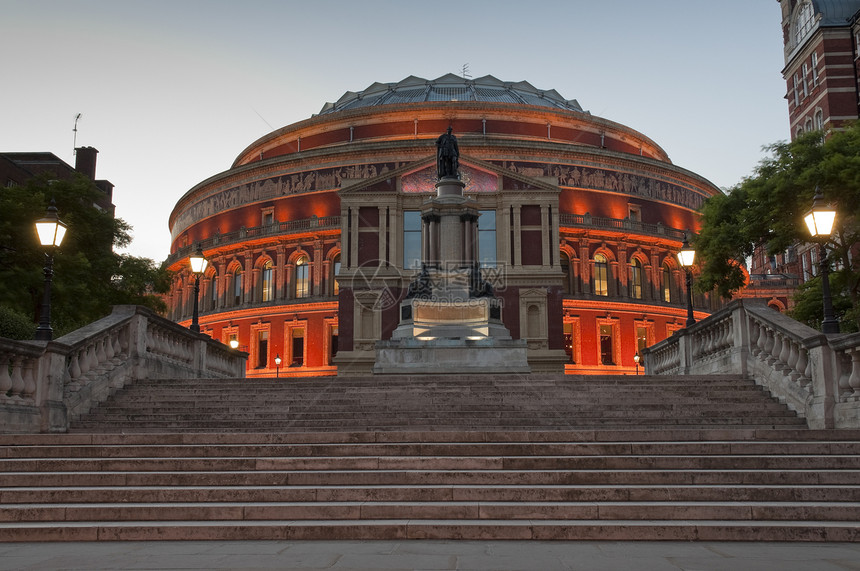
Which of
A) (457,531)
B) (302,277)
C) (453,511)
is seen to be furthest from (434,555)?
(302,277)

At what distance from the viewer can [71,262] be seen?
33.4 meters

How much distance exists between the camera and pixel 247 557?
26.8ft

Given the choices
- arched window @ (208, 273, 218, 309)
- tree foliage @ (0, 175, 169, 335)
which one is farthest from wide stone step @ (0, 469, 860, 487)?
arched window @ (208, 273, 218, 309)

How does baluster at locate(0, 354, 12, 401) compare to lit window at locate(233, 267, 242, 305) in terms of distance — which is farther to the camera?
lit window at locate(233, 267, 242, 305)

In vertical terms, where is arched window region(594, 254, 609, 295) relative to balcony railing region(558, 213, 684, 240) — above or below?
below

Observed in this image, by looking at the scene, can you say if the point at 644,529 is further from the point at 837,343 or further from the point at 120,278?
the point at 120,278

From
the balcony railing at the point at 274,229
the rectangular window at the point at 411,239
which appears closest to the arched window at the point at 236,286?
the balcony railing at the point at 274,229

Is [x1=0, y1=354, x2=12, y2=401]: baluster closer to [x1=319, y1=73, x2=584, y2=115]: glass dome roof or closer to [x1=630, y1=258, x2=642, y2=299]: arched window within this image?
[x1=630, y1=258, x2=642, y2=299]: arched window

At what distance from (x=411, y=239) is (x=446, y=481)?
4192cm

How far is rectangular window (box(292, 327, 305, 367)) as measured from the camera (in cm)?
6153

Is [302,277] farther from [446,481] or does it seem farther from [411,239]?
[446,481]

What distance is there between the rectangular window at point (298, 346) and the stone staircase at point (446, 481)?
46801 millimetres

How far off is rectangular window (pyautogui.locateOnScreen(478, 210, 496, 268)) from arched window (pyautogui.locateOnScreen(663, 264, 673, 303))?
63.1ft

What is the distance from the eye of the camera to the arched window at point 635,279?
63250mm
